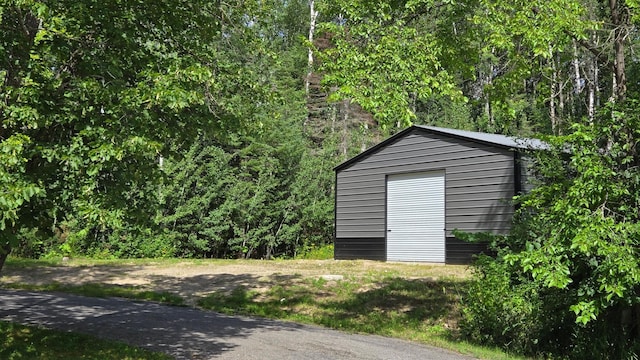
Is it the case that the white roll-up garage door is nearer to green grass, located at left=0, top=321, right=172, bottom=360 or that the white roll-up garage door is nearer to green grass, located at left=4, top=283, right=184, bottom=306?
green grass, located at left=4, top=283, right=184, bottom=306

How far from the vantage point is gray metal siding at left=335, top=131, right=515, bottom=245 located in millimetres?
16703

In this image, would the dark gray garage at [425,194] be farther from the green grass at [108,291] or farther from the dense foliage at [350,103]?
the green grass at [108,291]

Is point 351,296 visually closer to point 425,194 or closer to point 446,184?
point 446,184

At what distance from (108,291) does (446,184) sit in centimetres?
1072

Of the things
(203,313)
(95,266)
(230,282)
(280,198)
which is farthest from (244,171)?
(203,313)

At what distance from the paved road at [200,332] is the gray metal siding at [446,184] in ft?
23.3

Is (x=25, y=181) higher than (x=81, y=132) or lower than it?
lower

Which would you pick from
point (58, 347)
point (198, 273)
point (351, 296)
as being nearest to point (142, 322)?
point (58, 347)

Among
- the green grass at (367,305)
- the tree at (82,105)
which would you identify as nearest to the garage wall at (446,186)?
the green grass at (367,305)

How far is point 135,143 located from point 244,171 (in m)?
20.0

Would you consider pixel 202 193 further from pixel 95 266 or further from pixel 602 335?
pixel 602 335

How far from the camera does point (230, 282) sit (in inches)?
587

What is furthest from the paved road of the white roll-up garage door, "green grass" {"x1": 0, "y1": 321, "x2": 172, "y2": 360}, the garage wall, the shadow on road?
the white roll-up garage door

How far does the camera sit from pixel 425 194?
750 inches
